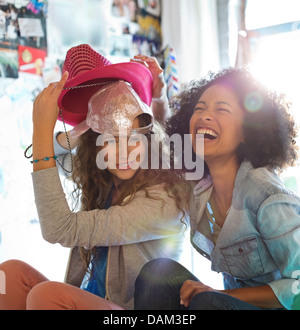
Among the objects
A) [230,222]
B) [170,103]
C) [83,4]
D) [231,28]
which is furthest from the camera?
[231,28]

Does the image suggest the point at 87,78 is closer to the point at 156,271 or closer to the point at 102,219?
the point at 102,219

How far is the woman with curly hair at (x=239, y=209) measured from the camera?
0.74 metres

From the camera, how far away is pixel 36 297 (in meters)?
0.80

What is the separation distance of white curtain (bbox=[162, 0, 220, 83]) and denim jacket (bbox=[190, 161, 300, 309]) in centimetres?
95

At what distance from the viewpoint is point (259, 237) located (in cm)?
81

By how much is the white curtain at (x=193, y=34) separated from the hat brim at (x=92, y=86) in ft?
2.61

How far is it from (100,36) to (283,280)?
47.0 inches

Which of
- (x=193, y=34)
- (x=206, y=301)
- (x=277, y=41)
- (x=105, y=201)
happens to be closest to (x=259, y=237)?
(x=206, y=301)

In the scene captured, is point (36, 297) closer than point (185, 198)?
Yes

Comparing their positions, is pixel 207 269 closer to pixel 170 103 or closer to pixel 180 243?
pixel 180 243

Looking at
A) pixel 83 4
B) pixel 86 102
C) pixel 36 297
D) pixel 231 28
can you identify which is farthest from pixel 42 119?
pixel 231 28

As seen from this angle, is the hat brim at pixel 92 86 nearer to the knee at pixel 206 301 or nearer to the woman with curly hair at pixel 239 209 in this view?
the woman with curly hair at pixel 239 209

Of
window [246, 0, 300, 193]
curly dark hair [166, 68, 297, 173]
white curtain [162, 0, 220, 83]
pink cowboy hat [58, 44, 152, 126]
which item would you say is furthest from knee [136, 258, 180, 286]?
white curtain [162, 0, 220, 83]

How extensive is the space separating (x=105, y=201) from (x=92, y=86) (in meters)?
0.32
